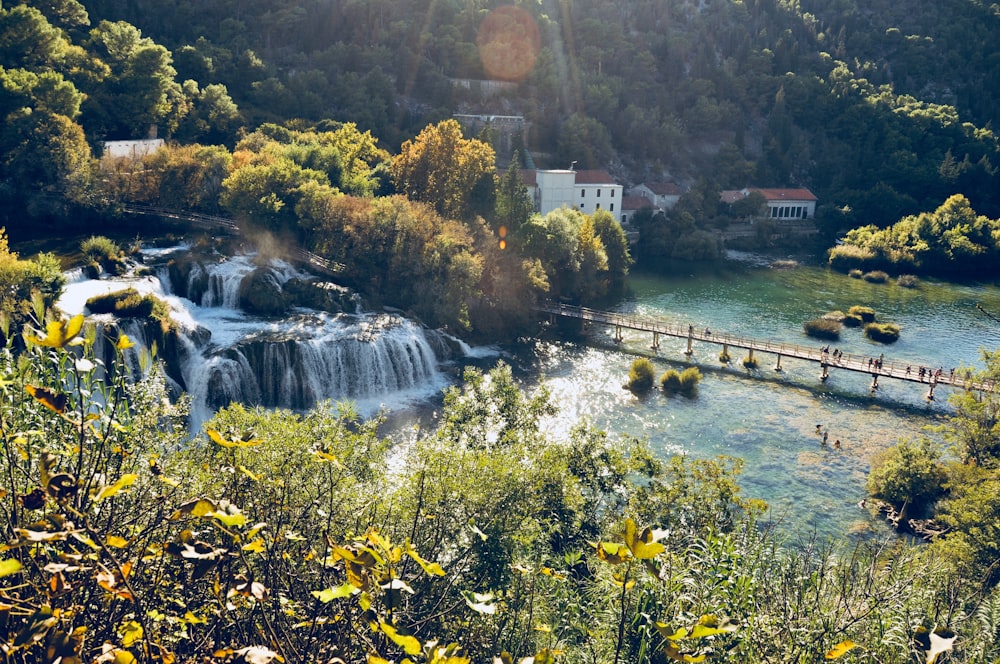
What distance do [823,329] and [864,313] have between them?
7.40 m

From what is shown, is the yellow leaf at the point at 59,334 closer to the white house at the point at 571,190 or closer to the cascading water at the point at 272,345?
the cascading water at the point at 272,345

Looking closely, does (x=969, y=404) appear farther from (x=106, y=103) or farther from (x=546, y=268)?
(x=106, y=103)

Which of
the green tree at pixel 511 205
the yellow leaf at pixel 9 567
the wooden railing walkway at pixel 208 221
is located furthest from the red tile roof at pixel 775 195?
the yellow leaf at pixel 9 567

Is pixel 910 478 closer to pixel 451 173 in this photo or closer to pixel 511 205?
pixel 511 205

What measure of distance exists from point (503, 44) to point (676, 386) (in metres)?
81.0

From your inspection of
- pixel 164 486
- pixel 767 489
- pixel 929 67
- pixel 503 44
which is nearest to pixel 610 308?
pixel 767 489

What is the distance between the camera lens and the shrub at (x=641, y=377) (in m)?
44.3

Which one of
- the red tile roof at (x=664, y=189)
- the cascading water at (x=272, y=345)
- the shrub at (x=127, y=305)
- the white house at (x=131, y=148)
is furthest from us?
the red tile roof at (x=664, y=189)

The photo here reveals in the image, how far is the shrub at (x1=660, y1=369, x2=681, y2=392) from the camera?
44.3 meters

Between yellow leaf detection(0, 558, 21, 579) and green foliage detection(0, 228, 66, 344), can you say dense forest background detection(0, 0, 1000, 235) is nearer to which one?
green foliage detection(0, 228, 66, 344)

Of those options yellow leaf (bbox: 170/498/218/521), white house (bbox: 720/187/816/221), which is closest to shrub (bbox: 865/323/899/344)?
white house (bbox: 720/187/816/221)

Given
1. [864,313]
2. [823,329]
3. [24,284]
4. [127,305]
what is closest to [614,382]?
[823,329]

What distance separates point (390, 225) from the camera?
5025 centimetres

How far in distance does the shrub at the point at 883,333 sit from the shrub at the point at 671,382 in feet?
69.5
